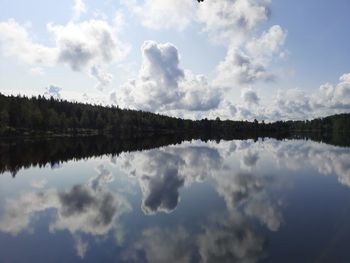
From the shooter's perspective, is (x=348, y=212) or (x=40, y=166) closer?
(x=348, y=212)

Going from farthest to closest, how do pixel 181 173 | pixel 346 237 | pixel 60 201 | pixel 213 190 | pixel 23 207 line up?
pixel 181 173, pixel 213 190, pixel 60 201, pixel 23 207, pixel 346 237

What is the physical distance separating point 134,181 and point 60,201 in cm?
1283

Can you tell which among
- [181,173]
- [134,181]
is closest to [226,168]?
[181,173]

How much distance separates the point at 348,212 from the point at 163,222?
15428 mm

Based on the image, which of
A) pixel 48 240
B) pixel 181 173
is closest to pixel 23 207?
pixel 48 240

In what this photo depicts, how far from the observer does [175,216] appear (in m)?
26.7

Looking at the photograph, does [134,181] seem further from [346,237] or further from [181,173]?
[346,237]

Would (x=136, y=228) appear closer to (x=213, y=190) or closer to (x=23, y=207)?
(x=23, y=207)

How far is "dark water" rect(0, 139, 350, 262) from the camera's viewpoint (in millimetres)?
19172

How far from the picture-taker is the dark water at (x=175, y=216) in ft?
62.9

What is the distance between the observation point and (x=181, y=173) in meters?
50.2

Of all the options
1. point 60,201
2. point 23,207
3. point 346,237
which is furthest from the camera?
point 60,201

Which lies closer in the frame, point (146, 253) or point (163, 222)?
point (146, 253)

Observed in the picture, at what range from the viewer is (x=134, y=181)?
44062 mm
